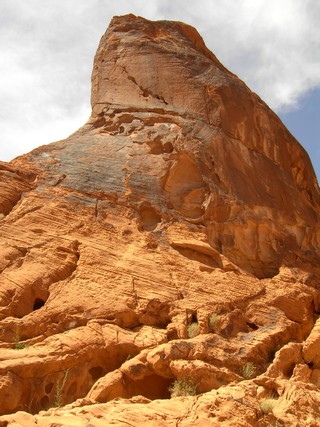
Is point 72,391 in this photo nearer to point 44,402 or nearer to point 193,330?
point 44,402

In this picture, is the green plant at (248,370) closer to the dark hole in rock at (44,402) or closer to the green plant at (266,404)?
the green plant at (266,404)

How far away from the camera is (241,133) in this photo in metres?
17.4

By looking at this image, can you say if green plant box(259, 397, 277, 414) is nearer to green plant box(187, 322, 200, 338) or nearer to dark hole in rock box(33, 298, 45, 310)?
green plant box(187, 322, 200, 338)

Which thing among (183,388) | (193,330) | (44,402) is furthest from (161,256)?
(44,402)

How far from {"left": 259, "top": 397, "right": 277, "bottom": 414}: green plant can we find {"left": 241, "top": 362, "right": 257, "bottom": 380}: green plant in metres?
0.95

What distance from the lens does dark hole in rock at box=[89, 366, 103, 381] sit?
34.6ft

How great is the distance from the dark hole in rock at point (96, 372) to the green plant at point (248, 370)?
105 inches

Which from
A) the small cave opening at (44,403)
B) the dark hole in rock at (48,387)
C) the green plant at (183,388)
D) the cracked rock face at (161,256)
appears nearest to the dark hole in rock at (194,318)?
the cracked rock face at (161,256)

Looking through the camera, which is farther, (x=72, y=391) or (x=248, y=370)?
(x=248, y=370)

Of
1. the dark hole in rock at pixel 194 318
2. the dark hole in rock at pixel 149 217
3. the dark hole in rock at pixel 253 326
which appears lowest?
the dark hole in rock at pixel 194 318

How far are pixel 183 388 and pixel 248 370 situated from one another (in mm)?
1562

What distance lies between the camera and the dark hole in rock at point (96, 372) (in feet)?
34.6

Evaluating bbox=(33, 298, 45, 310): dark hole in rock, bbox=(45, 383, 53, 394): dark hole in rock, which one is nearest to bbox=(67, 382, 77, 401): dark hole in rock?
bbox=(45, 383, 53, 394): dark hole in rock

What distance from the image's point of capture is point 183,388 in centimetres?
1035
